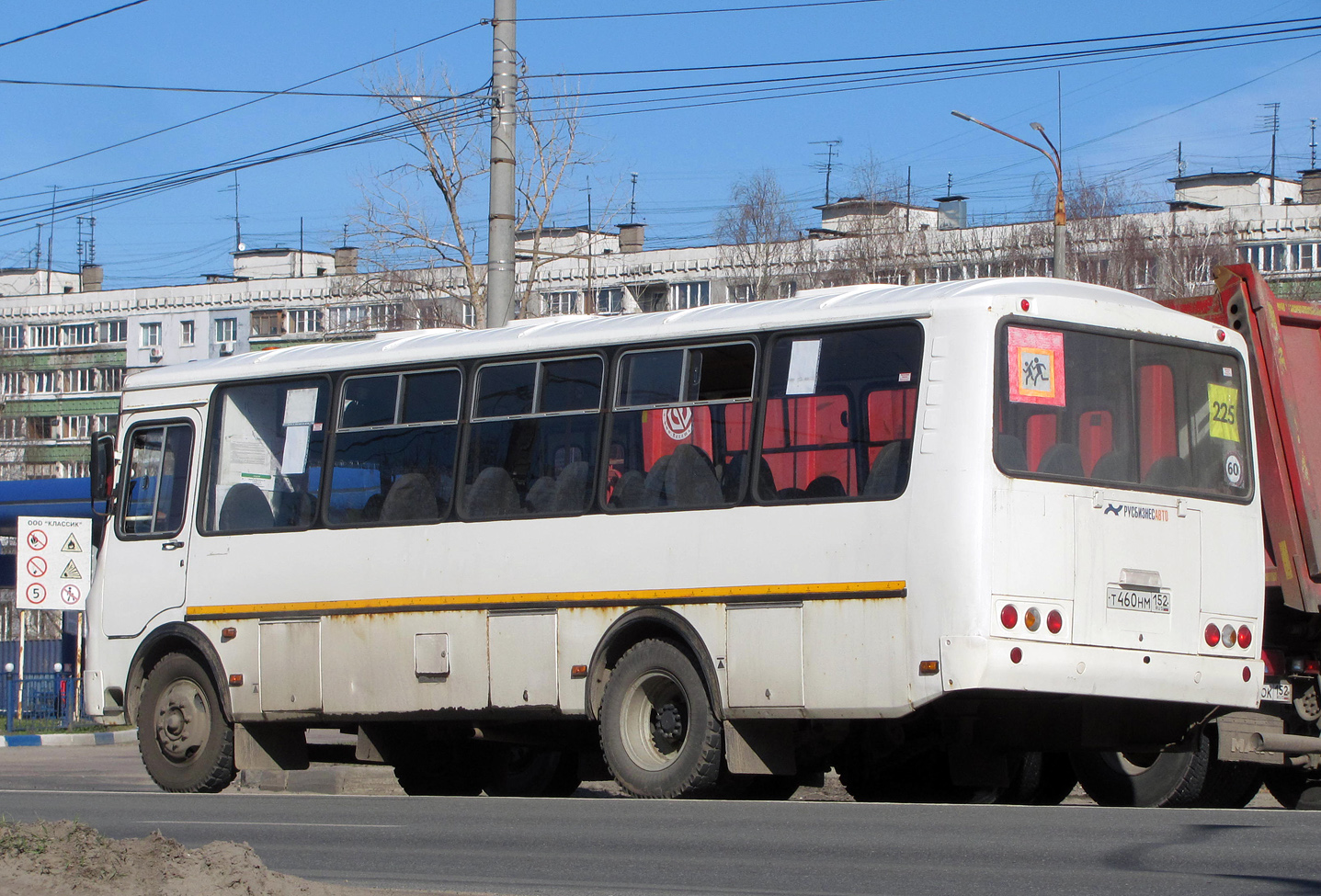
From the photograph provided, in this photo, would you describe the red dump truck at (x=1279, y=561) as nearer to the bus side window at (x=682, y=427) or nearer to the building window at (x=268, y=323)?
the bus side window at (x=682, y=427)

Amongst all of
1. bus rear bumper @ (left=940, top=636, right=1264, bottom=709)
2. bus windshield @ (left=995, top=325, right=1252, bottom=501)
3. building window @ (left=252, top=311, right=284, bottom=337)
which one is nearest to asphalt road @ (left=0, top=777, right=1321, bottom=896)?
bus rear bumper @ (left=940, top=636, right=1264, bottom=709)

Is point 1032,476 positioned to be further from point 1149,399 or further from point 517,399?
point 517,399

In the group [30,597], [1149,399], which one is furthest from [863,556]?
[30,597]

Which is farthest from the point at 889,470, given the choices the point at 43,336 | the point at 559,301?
the point at 43,336

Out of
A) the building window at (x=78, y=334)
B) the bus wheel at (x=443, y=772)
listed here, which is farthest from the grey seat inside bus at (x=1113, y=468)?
the building window at (x=78, y=334)

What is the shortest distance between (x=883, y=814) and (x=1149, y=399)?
3.02 meters

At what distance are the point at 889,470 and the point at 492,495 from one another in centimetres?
304

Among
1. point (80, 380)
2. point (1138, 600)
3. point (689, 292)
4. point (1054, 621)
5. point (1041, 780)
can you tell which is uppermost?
point (689, 292)

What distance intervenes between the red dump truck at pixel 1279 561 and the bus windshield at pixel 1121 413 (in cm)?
32

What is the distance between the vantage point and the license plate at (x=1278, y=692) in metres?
11.6

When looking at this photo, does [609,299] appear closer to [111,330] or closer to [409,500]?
[111,330]

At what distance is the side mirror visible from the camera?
49.0 feet

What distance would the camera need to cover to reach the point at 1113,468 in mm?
10812

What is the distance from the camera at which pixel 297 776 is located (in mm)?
17219
